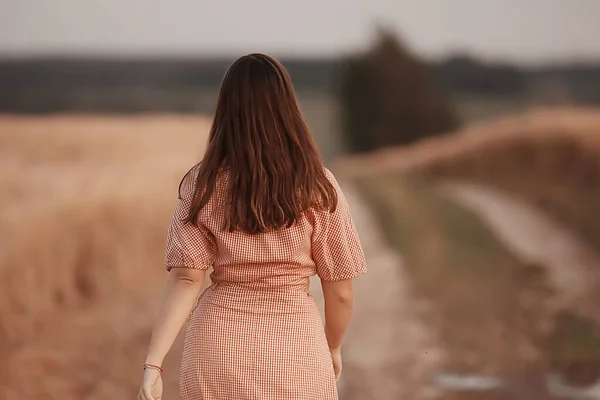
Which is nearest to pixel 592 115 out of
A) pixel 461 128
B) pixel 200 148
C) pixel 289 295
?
pixel 461 128

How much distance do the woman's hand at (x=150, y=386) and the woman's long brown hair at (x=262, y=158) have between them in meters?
0.31

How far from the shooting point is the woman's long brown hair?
1.75m

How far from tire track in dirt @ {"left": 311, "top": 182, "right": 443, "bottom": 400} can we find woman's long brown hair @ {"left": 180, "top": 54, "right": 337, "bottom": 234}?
8.05 feet

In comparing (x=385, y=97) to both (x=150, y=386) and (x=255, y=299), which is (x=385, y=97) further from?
(x=150, y=386)

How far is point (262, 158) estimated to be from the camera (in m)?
1.76

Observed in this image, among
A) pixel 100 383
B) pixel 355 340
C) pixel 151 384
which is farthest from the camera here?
pixel 355 340

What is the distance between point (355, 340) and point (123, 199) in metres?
1.25

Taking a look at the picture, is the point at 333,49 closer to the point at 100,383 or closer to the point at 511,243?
the point at 511,243

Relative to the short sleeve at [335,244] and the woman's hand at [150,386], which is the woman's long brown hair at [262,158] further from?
the woman's hand at [150,386]

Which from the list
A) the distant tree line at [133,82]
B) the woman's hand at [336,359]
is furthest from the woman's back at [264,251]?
the distant tree line at [133,82]

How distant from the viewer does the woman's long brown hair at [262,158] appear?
175cm

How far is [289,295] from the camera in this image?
182 centimetres

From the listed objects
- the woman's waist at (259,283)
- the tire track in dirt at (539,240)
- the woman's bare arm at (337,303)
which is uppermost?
the woman's waist at (259,283)

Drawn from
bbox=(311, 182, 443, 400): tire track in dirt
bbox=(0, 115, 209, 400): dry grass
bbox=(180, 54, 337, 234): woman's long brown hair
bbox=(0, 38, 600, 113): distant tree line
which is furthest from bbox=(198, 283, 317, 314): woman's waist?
bbox=(0, 38, 600, 113): distant tree line
